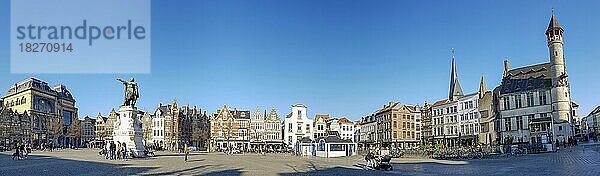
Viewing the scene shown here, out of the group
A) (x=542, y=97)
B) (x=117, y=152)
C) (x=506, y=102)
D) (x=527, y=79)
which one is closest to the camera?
(x=117, y=152)

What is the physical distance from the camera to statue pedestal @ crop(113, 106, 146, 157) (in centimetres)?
3897

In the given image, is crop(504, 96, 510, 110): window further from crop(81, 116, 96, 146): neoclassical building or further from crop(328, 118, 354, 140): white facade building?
crop(81, 116, 96, 146): neoclassical building

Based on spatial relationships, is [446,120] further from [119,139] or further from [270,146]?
[119,139]

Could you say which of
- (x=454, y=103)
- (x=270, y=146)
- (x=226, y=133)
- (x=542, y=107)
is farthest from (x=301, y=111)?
(x=542, y=107)

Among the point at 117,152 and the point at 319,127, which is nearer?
the point at 117,152

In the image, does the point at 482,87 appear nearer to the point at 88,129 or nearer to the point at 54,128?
the point at 54,128

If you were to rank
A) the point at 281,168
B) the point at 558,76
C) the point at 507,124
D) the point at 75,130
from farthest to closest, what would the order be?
1. the point at 75,130
2. the point at 507,124
3. the point at 558,76
4. the point at 281,168

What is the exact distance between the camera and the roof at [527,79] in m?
68.2

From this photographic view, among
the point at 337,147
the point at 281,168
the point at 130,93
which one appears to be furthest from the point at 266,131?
the point at 281,168

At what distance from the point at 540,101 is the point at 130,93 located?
54501 millimetres

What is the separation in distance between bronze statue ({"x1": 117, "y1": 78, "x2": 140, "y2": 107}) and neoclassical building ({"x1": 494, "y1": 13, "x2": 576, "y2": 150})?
4732cm

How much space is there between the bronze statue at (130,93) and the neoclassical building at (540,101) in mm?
47316

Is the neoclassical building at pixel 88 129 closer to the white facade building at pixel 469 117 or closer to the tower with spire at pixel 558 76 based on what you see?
the white facade building at pixel 469 117

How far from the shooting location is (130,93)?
132 ft
